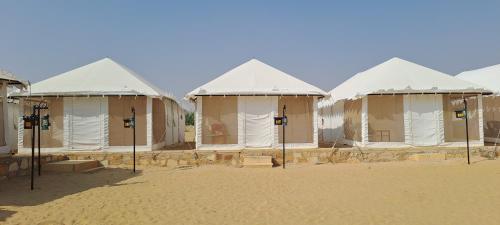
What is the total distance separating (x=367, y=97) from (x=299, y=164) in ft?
12.7

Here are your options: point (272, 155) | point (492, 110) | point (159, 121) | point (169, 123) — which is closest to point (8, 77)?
point (159, 121)

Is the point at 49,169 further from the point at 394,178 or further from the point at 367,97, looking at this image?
the point at 367,97

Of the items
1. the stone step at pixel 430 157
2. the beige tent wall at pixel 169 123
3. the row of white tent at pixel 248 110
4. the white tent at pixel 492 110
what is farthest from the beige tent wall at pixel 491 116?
the beige tent wall at pixel 169 123

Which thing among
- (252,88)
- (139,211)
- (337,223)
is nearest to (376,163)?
(252,88)

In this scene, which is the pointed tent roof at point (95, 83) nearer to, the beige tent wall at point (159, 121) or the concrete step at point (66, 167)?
the beige tent wall at point (159, 121)

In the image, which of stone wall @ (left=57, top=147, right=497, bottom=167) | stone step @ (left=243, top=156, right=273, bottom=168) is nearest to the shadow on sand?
stone wall @ (left=57, top=147, right=497, bottom=167)

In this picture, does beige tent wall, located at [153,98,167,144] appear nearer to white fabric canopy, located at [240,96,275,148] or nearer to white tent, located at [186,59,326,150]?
white tent, located at [186,59,326,150]

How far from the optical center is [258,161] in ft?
39.8

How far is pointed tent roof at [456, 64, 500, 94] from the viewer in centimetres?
1715

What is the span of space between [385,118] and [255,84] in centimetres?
520

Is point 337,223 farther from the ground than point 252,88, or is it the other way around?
point 252,88

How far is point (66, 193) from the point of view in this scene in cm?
792

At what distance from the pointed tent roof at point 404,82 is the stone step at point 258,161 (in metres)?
4.63

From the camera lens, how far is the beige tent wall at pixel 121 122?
1315cm
